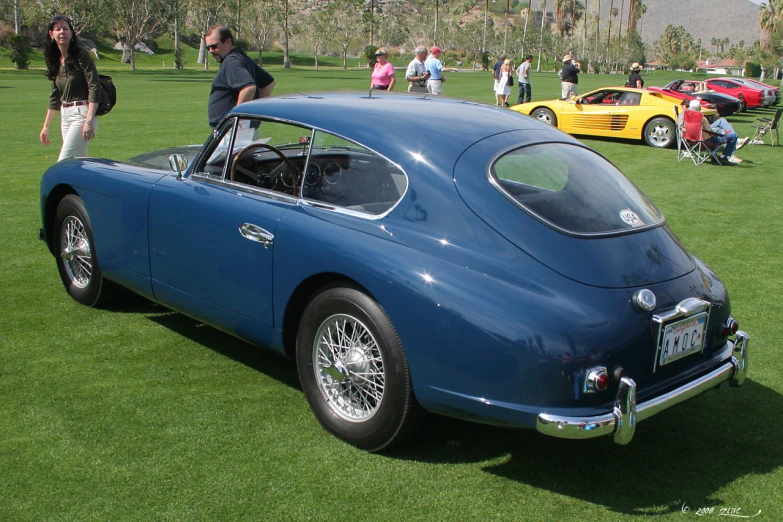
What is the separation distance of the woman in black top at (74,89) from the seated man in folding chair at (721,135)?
11.2 metres

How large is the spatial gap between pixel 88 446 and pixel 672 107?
1618 cm

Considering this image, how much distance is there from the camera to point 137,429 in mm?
3709

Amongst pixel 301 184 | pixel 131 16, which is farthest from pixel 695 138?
pixel 131 16

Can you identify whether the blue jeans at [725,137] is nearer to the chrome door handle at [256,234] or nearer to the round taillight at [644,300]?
the round taillight at [644,300]

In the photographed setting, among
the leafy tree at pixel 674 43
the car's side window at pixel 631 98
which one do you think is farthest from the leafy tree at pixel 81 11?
the leafy tree at pixel 674 43

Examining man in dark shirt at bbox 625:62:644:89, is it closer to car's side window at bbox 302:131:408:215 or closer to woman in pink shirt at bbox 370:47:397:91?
woman in pink shirt at bbox 370:47:397:91

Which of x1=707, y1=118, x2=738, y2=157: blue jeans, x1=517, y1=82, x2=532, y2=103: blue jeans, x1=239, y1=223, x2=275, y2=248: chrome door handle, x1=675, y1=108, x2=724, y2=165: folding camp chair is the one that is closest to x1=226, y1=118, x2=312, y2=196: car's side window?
x1=239, y1=223, x2=275, y2=248: chrome door handle

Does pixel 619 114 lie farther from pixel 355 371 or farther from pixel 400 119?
pixel 355 371

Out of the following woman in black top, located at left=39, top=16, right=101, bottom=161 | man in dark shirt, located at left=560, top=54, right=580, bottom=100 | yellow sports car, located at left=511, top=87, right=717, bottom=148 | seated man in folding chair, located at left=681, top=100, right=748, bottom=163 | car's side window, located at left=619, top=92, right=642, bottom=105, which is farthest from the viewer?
man in dark shirt, located at left=560, top=54, right=580, bottom=100

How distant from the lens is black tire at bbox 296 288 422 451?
3312 millimetres

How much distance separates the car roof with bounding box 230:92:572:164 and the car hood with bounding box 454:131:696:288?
0.51ft

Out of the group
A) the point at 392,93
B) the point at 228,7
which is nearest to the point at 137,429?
the point at 392,93

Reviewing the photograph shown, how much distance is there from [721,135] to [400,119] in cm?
1243

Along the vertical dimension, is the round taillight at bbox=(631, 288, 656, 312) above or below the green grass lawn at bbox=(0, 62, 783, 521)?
above
